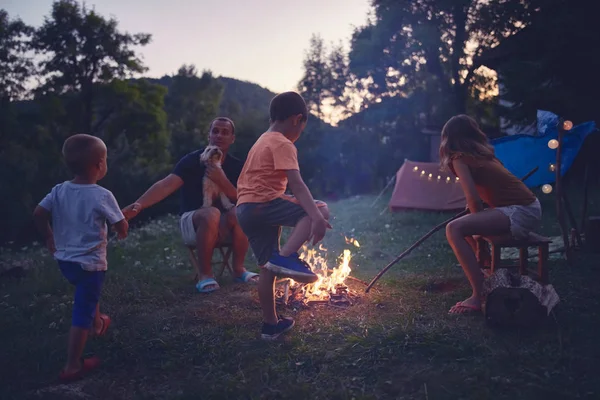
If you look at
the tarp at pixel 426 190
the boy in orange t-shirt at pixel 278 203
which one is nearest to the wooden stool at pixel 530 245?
the boy in orange t-shirt at pixel 278 203

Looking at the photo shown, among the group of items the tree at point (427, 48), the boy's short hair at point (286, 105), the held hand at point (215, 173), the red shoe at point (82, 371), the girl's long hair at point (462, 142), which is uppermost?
the tree at point (427, 48)

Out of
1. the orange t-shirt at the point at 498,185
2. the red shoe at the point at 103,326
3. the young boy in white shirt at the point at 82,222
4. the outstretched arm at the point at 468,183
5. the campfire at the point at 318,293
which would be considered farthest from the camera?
the campfire at the point at 318,293

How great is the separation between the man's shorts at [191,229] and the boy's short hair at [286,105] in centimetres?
203

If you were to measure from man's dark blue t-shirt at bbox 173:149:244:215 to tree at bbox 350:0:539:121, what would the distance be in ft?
52.0

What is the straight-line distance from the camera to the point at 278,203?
3215 mm

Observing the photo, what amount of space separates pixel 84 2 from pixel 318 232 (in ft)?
118

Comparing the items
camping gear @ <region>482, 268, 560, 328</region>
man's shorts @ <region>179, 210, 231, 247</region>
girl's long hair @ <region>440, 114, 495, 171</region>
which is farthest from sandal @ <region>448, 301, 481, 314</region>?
man's shorts @ <region>179, 210, 231, 247</region>

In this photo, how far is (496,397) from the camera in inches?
95.7

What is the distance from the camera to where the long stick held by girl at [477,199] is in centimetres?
373

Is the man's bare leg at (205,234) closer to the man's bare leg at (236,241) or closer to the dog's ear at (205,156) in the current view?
the man's bare leg at (236,241)

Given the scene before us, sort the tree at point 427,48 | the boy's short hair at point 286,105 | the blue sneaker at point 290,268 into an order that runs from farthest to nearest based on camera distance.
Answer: the tree at point 427,48, the boy's short hair at point 286,105, the blue sneaker at point 290,268

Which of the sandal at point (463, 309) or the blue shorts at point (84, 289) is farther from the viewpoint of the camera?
the sandal at point (463, 309)

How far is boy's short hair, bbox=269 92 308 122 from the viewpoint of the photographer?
3262 mm

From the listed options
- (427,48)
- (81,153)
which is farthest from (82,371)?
(427,48)
